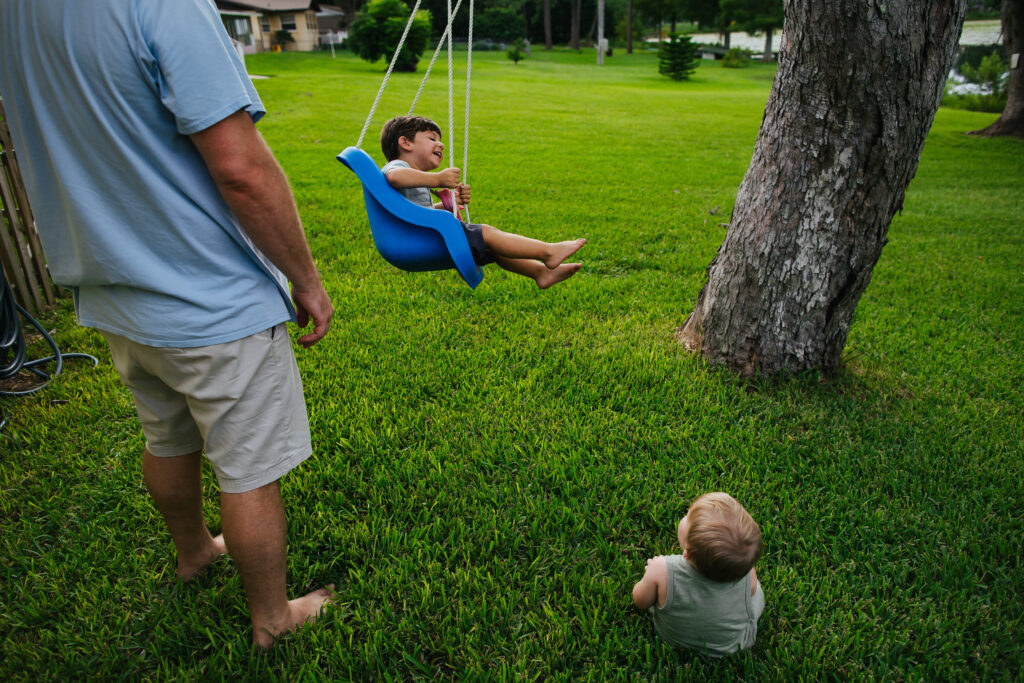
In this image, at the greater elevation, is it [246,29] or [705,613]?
[246,29]

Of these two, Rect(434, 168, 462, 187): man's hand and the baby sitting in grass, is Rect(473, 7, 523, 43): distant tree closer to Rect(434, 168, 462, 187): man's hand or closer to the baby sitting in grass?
Rect(434, 168, 462, 187): man's hand

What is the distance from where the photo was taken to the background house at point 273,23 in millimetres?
37594

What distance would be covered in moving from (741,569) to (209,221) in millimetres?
1629

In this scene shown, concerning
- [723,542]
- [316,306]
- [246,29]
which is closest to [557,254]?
[316,306]

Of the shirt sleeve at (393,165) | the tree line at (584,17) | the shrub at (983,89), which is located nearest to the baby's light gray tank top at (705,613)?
the shirt sleeve at (393,165)

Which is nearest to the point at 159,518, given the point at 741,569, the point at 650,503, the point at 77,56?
the point at 77,56

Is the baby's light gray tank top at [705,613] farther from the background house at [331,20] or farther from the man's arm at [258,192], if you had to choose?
the background house at [331,20]

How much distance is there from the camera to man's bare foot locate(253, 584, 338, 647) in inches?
70.8

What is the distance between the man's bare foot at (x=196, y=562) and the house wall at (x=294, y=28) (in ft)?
150

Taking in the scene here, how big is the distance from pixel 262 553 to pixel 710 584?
123 centimetres

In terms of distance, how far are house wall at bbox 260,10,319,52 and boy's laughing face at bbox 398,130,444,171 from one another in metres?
44.9

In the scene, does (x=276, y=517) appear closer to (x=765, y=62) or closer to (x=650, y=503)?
(x=650, y=503)

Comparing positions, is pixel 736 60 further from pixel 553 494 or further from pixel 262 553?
pixel 262 553

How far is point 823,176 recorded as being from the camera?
3016mm
